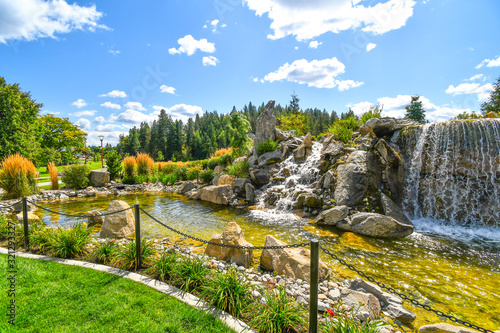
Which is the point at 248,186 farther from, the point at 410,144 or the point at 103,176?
the point at 103,176

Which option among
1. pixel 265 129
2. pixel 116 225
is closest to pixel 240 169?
pixel 265 129

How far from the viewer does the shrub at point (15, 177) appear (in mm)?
10398

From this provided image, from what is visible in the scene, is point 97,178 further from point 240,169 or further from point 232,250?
point 232,250

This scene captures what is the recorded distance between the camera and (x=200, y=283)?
10.9ft

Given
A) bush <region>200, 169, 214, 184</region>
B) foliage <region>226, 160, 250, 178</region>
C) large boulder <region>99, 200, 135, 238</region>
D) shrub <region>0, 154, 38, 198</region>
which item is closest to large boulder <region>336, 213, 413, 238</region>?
large boulder <region>99, 200, 135, 238</region>

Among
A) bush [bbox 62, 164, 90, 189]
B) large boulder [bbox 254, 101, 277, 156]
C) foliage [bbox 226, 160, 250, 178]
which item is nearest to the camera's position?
foliage [bbox 226, 160, 250, 178]

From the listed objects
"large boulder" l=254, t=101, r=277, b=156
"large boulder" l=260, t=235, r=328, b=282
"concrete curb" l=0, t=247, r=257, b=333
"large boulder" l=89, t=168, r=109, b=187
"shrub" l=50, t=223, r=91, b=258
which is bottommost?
"large boulder" l=260, t=235, r=328, b=282

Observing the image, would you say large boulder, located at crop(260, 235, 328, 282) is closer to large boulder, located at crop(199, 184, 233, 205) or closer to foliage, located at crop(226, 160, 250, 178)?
large boulder, located at crop(199, 184, 233, 205)

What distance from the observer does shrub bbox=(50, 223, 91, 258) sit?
14.0ft

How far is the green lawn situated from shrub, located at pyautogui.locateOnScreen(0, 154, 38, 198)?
33.7 feet

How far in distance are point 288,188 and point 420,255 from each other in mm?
5978

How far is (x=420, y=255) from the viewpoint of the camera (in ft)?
17.3

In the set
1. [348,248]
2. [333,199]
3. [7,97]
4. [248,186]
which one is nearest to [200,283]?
[348,248]

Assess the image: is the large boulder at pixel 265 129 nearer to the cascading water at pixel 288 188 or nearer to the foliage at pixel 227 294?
the cascading water at pixel 288 188
